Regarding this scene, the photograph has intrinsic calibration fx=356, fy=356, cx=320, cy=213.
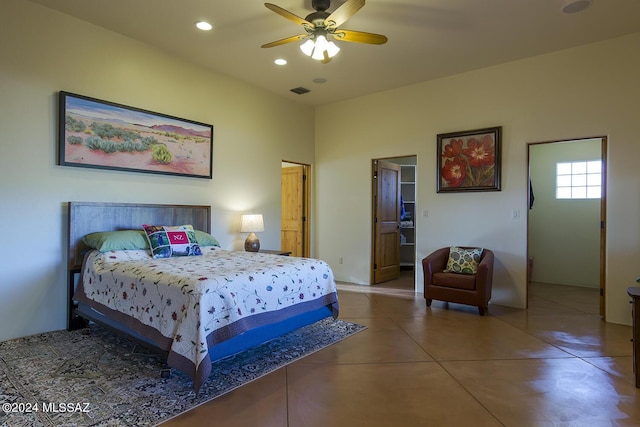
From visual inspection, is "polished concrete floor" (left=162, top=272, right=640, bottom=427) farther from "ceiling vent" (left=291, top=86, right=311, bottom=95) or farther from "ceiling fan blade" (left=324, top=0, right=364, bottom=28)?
"ceiling vent" (left=291, top=86, right=311, bottom=95)

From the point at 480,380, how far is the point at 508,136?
3363 mm

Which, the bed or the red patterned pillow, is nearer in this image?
the bed

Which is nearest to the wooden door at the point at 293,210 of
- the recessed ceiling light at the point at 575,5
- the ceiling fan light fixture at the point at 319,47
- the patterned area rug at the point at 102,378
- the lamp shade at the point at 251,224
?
the lamp shade at the point at 251,224

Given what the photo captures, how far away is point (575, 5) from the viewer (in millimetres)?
3309

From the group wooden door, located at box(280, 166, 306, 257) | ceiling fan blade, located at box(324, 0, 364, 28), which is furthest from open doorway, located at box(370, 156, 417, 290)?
ceiling fan blade, located at box(324, 0, 364, 28)

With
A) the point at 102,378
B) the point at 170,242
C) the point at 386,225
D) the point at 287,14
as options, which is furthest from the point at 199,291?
the point at 386,225

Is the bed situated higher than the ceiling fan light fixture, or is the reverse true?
the ceiling fan light fixture

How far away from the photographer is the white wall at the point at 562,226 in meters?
5.72

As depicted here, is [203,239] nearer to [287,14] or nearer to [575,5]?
[287,14]

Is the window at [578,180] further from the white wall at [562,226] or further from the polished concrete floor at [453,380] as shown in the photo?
the polished concrete floor at [453,380]

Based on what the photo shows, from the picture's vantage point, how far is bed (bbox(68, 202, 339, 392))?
2.37 metres

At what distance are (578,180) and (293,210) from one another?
16.0ft

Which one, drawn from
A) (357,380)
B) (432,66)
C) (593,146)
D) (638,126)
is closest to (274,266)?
(357,380)

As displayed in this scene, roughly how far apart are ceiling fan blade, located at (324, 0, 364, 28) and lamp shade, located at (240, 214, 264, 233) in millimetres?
2868
